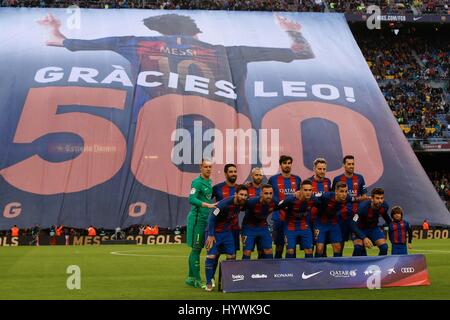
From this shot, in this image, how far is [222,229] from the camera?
53.8ft

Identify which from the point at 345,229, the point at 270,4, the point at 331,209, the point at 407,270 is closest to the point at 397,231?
the point at 345,229

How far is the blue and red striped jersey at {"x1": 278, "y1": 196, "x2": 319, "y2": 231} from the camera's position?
17.0m

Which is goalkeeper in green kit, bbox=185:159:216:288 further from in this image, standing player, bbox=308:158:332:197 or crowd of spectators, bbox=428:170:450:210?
crowd of spectators, bbox=428:170:450:210

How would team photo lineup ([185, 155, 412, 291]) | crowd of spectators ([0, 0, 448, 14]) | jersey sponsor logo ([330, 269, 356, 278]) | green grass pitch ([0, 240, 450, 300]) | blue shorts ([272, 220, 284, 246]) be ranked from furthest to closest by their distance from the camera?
crowd of spectators ([0, 0, 448, 14]) < blue shorts ([272, 220, 284, 246]) < team photo lineup ([185, 155, 412, 291]) < jersey sponsor logo ([330, 269, 356, 278]) < green grass pitch ([0, 240, 450, 300])

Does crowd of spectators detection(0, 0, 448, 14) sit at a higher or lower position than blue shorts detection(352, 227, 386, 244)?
lower

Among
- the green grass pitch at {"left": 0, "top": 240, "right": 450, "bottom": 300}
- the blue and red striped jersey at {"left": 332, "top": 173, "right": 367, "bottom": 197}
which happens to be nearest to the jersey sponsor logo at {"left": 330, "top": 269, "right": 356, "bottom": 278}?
the green grass pitch at {"left": 0, "top": 240, "right": 450, "bottom": 300}

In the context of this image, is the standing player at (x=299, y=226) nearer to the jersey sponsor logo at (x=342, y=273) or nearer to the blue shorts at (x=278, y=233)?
the blue shorts at (x=278, y=233)

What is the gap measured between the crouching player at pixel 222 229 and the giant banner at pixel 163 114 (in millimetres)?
27232

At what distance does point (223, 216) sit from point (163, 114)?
3146 centimetres

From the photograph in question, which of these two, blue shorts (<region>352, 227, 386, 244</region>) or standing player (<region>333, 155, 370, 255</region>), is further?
standing player (<region>333, 155, 370, 255</region>)

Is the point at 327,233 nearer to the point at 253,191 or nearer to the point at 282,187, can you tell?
the point at 282,187

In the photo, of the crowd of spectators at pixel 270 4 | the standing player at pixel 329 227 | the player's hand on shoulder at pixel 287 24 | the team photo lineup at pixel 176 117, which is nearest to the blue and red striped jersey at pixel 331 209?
the standing player at pixel 329 227

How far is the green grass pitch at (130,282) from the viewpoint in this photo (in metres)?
15.0

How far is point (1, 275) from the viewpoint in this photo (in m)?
20.4
